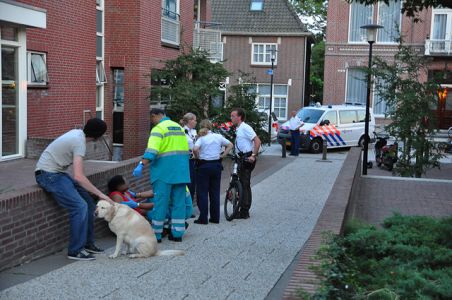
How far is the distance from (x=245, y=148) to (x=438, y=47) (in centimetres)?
2903

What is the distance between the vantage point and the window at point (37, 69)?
45.2 feet

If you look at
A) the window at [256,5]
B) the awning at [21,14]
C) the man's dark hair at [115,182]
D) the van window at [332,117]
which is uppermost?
the window at [256,5]

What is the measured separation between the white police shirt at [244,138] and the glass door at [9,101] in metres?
5.31

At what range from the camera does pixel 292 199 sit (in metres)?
12.6

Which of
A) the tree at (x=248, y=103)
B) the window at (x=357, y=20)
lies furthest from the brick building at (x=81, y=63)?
the window at (x=357, y=20)

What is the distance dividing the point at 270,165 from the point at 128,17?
20.8 ft

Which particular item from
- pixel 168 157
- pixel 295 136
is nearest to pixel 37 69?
pixel 168 157

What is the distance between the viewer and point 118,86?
19172 mm

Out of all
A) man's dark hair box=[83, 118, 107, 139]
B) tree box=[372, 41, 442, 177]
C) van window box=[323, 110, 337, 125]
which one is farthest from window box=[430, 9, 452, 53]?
man's dark hair box=[83, 118, 107, 139]

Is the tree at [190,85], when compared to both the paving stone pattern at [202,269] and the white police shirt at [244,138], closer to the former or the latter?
the white police shirt at [244,138]

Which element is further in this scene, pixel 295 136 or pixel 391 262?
pixel 295 136

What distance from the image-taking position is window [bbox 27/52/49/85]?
13.8m

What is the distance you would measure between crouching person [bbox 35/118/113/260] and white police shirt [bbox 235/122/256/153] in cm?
357

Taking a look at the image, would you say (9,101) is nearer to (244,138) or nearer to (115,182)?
(244,138)
